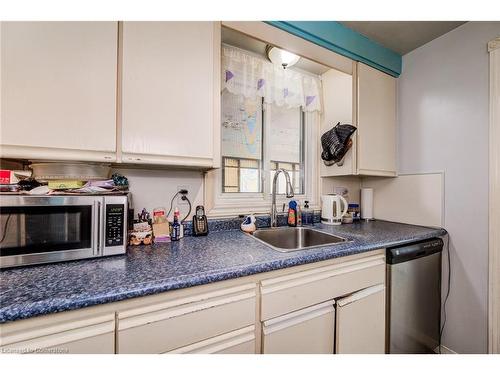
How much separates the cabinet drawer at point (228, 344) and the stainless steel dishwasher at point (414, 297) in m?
0.88

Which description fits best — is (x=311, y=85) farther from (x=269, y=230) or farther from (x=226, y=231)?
(x=226, y=231)

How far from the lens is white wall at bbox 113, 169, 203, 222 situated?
125 centimetres

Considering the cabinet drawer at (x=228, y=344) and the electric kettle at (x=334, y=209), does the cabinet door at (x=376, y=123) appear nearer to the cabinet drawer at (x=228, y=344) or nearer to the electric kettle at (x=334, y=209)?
the electric kettle at (x=334, y=209)

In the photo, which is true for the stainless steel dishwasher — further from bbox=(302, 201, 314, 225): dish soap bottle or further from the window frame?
the window frame

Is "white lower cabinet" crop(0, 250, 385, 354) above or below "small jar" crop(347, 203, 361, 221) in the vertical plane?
below

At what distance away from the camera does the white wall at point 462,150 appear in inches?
54.4

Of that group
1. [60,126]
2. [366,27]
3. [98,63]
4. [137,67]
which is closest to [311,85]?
[366,27]

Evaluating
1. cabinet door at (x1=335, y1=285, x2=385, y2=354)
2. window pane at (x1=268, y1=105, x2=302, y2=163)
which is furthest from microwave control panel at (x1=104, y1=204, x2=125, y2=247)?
window pane at (x1=268, y1=105, x2=302, y2=163)

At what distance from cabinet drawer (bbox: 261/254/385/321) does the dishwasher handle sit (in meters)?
0.06

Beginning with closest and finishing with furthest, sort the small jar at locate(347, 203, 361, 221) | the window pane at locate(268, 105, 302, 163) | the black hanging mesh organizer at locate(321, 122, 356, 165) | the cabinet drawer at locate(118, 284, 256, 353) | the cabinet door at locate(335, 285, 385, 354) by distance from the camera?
the cabinet drawer at locate(118, 284, 256, 353), the cabinet door at locate(335, 285, 385, 354), the black hanging mesh organizer at locate(321, 122, 356, 165), the window pane at locate(268, 105, 302, 163), the small jar at locate(347, 203, 361, 221)

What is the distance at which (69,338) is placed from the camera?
0.62 meters

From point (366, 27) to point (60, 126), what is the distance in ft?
6.42

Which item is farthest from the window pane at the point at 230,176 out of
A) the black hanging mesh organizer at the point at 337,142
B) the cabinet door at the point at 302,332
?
the cabinet door at the point at 302,332

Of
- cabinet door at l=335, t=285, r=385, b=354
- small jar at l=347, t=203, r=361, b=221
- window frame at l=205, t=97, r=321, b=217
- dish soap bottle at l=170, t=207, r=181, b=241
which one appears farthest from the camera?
small jar at l=347, t=203, r=361, b=221
